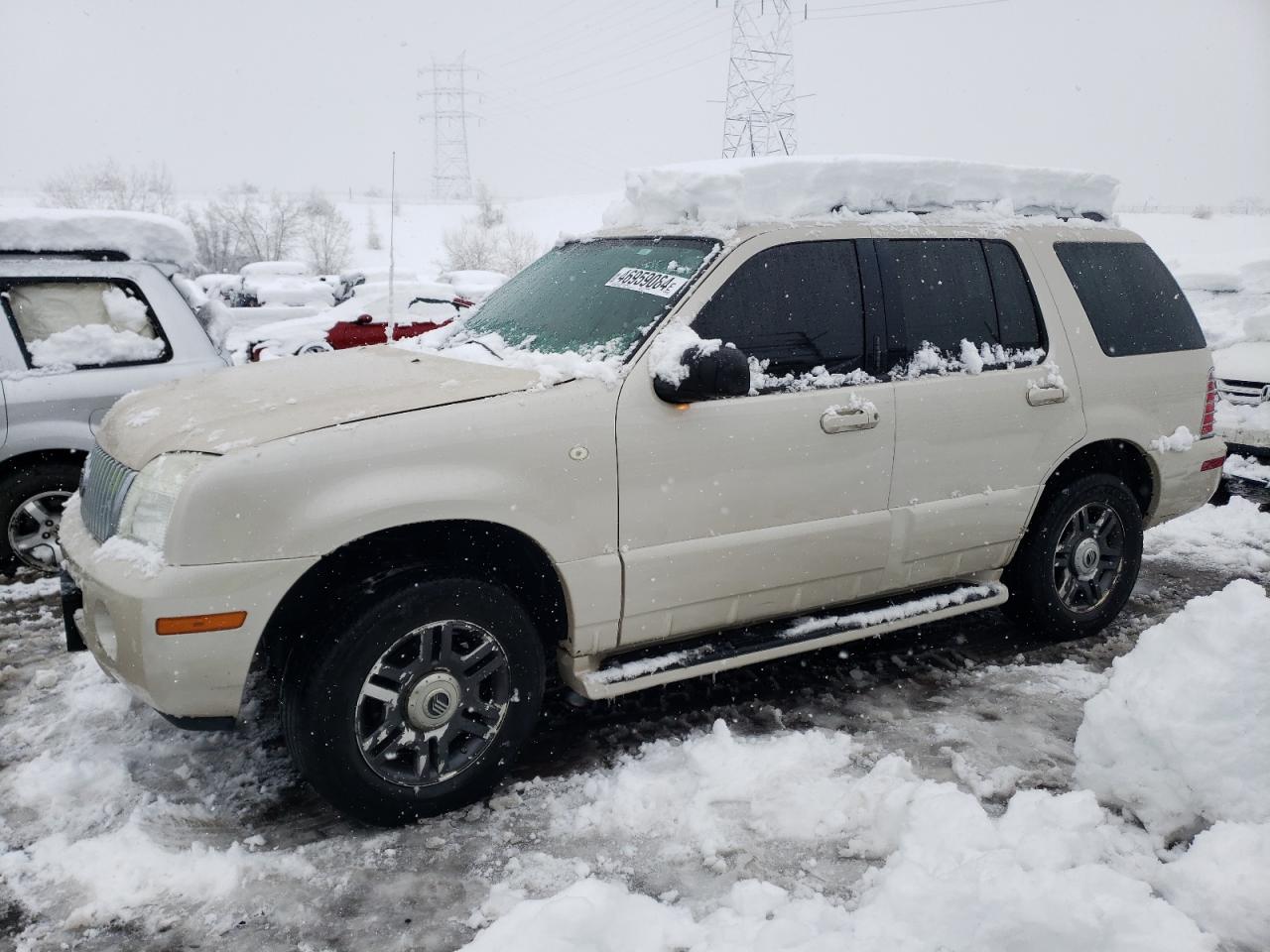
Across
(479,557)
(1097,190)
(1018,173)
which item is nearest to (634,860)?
(479,557)

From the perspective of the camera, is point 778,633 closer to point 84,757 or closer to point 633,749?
point 633,749

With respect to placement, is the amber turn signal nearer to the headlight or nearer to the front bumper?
the front bumper

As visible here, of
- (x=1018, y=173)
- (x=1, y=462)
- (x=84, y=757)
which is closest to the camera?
(x=84, y=757)

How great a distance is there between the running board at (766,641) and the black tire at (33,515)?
137 inches

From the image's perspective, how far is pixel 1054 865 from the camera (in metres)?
2.65

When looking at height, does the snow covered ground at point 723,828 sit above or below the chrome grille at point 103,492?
below

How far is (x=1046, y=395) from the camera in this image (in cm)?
418

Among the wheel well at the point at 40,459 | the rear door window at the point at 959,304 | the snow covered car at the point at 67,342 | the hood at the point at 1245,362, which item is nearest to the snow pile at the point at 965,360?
the rear door window at the point at 959,304

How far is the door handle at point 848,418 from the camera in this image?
358 centimetres

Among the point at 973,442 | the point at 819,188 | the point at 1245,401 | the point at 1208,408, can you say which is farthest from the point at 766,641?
the point at 1245,401

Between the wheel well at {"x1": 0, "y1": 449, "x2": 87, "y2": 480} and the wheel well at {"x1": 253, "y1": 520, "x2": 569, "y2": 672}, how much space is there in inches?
114

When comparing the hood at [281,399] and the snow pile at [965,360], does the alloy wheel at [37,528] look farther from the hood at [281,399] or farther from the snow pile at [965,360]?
the snow pile at [965,360]

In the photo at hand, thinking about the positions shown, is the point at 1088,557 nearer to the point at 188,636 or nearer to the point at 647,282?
the point at 647,282

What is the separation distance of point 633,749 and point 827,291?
6.18 ft
